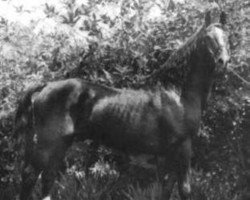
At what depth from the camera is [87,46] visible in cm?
779

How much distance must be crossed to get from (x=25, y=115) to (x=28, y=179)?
73 cm

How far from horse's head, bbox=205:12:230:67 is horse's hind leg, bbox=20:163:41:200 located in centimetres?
225

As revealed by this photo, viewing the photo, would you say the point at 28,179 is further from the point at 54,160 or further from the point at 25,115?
the point at 25,115

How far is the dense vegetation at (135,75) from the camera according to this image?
→ 754 cm

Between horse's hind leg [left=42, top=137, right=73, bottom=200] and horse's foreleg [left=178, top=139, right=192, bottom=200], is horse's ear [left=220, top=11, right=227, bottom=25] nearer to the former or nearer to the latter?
horse's foreleg [left=178, top=139, right=192, bottom=200]

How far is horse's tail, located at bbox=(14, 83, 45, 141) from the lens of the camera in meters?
6.55

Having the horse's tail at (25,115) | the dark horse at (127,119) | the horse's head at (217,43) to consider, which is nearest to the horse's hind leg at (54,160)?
the dark horse at (127,119)

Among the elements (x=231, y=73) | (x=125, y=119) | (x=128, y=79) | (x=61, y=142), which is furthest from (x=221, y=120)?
(x=61, y=142)

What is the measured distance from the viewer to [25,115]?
6.63m

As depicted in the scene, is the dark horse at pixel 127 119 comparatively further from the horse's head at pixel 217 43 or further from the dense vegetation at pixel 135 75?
the dense vegetation at pixel 135 75

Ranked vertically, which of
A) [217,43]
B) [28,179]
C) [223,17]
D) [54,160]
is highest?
[223,17]

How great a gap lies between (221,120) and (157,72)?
1.74 meters

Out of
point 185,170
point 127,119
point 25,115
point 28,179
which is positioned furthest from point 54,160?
point 185,170

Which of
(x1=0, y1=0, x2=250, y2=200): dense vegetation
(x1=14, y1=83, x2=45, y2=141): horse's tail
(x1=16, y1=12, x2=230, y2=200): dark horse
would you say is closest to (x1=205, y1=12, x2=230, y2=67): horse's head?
(x1=16, y1=12, x2=230, y2=200): dark horse
